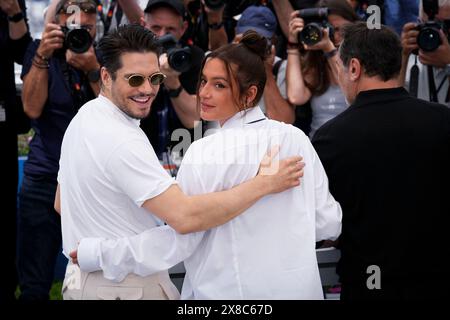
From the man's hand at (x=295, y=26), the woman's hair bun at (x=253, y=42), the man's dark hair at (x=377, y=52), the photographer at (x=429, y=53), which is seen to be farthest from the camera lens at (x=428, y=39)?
the woman's hair bun at (x=253, y=42)

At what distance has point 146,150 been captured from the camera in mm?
2482

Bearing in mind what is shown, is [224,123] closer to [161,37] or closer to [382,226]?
[382,226]

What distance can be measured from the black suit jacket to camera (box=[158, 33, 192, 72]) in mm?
1452

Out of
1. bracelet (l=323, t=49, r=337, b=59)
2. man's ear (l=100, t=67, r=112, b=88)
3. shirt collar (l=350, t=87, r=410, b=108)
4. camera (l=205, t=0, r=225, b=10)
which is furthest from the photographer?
camera (l=205, t=0, r=225, b=10)

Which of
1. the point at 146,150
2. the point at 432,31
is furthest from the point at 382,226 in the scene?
the point at 432,31

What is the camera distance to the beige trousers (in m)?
2.59

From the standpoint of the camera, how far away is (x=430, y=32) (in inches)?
160

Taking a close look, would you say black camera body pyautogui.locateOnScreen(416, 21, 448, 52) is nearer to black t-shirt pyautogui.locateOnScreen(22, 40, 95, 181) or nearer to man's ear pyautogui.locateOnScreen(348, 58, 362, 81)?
man's ear pyautogui.locateOnScreen(348, 58, 362, 81)

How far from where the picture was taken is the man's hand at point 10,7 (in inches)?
172

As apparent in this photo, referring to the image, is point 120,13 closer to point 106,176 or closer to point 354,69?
point 354,69

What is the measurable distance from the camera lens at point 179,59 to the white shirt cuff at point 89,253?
1694 millimetres

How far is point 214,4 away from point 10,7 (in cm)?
120

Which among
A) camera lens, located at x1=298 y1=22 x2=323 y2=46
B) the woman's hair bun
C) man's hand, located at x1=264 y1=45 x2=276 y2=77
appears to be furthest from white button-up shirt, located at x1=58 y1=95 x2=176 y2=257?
man's hand, located at x1=264 y1=45 x2=276 y2=77

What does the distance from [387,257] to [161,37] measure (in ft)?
6.48
